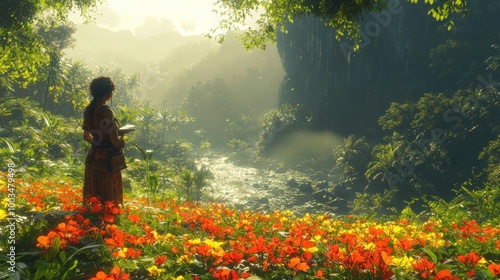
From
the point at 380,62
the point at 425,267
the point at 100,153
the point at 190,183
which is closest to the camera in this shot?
the point at 425,267

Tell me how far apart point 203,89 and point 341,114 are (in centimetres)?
3114

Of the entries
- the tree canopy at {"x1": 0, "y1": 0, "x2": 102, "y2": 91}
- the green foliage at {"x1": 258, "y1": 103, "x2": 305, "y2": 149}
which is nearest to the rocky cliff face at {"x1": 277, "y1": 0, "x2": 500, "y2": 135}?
the green foliage at {"x1": 258, "y1": 103, "x2": 305, "y2": 149}

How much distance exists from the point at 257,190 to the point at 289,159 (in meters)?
12.2

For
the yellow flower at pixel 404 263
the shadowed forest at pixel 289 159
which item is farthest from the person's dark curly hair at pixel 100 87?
the yellow flower at pixel 404 263

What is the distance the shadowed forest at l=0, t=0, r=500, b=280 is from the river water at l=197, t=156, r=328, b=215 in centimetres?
23

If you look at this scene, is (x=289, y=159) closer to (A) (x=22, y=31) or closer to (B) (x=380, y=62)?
(B) (x=380, y=62)

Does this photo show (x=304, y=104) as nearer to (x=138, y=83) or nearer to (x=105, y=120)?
(x=138, y=83)

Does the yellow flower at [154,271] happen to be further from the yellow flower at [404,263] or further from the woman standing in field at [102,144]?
the woman standing in field at [102,144]

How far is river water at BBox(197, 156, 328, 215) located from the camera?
20891mm

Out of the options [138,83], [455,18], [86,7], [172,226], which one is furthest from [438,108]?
[138,83]

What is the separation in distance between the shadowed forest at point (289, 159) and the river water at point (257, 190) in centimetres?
23

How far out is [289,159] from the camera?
37.3 meters

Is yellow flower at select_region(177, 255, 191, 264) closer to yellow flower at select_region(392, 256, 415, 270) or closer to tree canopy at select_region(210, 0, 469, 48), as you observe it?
yellow flower at select_region(392, 256, 415, 270)
